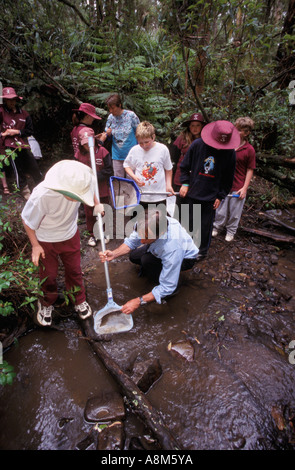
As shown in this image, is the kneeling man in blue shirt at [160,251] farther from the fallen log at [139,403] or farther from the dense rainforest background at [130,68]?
the dense rainforest background at [130,68]

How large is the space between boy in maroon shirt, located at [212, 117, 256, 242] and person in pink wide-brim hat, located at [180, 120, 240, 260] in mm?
623

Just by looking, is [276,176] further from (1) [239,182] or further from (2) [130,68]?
(2) [130,68]

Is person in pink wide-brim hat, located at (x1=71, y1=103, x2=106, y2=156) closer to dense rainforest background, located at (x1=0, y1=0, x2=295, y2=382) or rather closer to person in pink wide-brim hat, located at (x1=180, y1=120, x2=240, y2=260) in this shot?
dense rainforest background, located at (x1=0, y1=0, x2=295, y2=382)

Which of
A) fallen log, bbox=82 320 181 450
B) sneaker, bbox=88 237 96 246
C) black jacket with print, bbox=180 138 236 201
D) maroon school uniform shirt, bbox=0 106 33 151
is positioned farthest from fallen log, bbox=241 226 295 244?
maroon school uniform shirt, bbox=0 106 33 151

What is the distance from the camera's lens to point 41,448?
176 centimetres

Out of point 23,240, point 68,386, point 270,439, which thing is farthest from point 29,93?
point 270,439

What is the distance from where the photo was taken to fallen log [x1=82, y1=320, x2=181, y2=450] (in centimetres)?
173

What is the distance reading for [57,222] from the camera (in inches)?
87.0

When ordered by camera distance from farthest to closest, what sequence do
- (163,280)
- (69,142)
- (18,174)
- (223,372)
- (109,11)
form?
(69,142) → (18,174) → (109,11) → (163,280) → (223,372)

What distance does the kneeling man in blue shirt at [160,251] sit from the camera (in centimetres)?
241

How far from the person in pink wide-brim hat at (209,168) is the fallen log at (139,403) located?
218 centimetres
